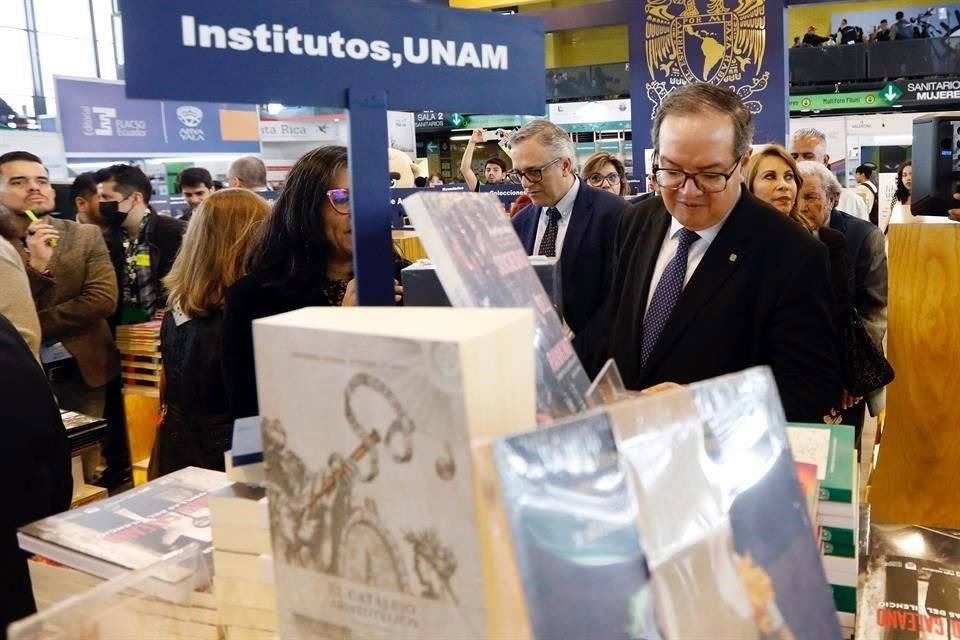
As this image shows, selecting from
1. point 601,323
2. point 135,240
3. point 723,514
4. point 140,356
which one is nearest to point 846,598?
point 723,514

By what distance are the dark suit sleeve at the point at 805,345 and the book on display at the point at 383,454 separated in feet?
3.67

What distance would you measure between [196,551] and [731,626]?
24.9 inches

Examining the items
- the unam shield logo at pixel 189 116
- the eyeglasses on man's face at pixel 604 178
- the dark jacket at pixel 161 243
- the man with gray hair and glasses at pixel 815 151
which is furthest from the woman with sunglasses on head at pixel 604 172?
the unam shield logo at pixel 189 116

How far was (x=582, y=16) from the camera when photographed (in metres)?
8.20

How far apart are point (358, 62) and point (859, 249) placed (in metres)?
2.91

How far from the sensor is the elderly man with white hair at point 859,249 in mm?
3355

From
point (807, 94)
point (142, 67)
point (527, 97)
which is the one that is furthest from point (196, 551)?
point (807, 94)

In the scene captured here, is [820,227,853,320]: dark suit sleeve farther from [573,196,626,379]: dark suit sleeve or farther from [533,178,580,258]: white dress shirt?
[533,178,580,258]: white dress shirt

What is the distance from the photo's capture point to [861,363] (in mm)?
2779

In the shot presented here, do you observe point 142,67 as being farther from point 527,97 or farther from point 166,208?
point 166,208

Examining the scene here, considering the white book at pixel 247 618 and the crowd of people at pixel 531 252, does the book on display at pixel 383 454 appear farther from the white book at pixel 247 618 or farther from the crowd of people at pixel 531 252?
the crowd of people at pixel 531 252

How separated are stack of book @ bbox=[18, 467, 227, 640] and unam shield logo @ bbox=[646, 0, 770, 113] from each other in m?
6.34

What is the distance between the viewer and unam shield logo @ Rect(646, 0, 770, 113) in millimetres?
6948

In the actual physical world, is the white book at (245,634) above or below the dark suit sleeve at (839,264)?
Answer: below
